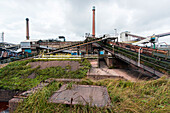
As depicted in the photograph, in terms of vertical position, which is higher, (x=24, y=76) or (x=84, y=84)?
(x=84, y=84)

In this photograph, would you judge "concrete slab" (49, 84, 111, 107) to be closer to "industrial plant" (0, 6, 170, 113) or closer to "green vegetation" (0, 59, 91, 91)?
"industrial plant" (0, 6, 170, 113)

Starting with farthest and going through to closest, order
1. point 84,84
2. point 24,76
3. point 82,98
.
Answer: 1. point 24,76
2. point 84,84
3. point 82,98

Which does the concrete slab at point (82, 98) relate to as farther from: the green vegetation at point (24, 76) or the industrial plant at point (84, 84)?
the green vegetation at point (24, 76)

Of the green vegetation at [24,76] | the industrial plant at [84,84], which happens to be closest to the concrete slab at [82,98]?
the industrial plant at [84,84]

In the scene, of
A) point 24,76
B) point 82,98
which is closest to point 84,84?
point 82,98

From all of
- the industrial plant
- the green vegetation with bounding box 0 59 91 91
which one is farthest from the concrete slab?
the green vegetation with bounding box 0 59 91 91

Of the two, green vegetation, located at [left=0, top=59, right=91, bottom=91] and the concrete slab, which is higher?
the concrete slab

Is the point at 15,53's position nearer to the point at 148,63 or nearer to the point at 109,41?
the point at 109,41

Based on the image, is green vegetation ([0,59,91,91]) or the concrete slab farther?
green vegetation ([0,59,91,91])

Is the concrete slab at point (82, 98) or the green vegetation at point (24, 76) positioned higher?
the concrete slab at point (82, 98)

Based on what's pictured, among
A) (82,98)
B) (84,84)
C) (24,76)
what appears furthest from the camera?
(24,76)

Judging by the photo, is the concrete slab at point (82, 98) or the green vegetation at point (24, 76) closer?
the concrete slab at point (82, 98)

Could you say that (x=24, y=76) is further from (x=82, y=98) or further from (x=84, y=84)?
(x=82, y=98)

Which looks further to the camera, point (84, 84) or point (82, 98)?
point (84, 84)
